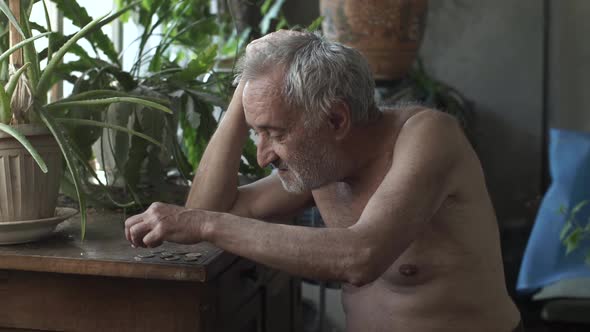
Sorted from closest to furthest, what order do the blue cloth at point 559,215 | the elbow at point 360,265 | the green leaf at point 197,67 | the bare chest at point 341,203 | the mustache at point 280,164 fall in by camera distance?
1. the elbow at point 360,265
2. the mustache at point 280,164
3. the bare chest at point 341,203
4. the green leaf at point 197,67
5. the blue cloth at point 559,215

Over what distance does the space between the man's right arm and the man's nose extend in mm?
232

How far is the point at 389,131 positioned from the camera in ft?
4.88

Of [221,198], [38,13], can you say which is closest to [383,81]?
[38,13]

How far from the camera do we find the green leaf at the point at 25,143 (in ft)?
4.21

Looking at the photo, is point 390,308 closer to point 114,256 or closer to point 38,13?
point 114,256

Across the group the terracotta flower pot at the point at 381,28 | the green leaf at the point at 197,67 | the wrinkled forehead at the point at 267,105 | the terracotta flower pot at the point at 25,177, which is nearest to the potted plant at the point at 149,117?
the green leaf at the point at 197,67

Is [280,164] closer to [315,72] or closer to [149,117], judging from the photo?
[315,72]

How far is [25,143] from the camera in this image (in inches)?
50.9

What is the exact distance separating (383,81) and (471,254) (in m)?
2.06

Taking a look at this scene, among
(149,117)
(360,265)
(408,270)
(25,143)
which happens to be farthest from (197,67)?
(360,265)

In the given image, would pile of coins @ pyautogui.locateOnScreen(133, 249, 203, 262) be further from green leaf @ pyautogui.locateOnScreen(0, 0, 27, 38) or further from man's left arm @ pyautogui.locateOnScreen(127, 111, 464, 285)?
green leaf @ pyautogui.locateOnScreen(0, 0, 27, 38)

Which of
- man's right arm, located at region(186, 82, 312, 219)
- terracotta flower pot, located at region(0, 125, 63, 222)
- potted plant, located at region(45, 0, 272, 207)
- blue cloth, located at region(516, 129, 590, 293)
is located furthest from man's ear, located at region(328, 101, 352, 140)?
blue cloth, located at region(516, 129, 590, 293)

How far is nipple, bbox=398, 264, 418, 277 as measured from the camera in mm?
1492

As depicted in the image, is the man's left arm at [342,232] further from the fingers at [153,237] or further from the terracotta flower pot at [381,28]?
the terracotta flower pot at [381,28]
